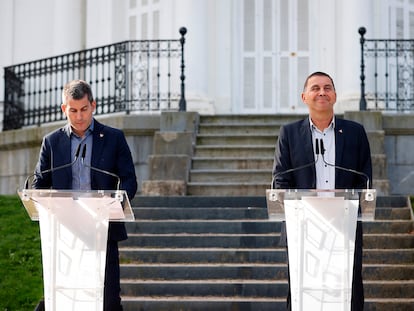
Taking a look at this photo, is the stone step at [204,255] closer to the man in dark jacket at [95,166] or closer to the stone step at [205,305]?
the stone step at [205,305]

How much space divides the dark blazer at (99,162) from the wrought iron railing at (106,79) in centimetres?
872

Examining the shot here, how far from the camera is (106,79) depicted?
18.1 metres

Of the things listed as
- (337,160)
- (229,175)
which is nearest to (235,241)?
(229,175)

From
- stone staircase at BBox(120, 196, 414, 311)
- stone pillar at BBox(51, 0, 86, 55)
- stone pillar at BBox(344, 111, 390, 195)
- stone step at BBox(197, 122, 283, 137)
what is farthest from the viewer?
stone pillar at BBox(51, 0, 86, 55)

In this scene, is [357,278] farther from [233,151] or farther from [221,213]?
[233,151]

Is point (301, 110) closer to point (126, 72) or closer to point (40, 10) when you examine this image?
point (126, 72)

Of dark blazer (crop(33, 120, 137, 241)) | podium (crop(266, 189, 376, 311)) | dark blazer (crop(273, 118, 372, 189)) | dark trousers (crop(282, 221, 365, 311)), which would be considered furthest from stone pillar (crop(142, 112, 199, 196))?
podium (crop(266, 189, 376, 311))

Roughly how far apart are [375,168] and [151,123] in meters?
3.24

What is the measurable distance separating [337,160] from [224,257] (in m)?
3.93

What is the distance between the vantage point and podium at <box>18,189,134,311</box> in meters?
6.66

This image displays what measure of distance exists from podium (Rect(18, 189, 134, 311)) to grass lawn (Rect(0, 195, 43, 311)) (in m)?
3.28

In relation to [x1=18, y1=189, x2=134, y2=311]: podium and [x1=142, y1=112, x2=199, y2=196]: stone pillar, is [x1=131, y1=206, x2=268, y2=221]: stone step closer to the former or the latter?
[x1=142, y1=112, x2=199, y2=196]: stone pillar

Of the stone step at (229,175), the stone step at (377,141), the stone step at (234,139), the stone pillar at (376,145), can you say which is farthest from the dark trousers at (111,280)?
the stone step at (234,139)

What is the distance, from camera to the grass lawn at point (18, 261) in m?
10.1
